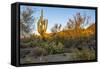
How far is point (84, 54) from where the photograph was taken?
13.2 feet

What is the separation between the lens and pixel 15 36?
350cm

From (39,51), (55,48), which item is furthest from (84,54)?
(39,51)

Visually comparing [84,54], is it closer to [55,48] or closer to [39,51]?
[55,48]

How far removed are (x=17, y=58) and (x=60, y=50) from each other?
2.25 ft

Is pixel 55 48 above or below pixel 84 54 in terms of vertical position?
above

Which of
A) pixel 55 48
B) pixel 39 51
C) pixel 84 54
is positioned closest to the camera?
pixel 39 51

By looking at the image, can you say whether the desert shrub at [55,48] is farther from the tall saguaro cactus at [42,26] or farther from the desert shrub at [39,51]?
the tall saguaro cactus at [42,26]

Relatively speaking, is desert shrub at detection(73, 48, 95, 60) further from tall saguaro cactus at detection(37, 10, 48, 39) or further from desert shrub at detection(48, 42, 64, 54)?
tall saguaro cactus at detection(37, 10, 48, 39)

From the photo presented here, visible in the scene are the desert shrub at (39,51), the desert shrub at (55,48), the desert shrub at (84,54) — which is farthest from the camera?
the desert shrub at (84,54)

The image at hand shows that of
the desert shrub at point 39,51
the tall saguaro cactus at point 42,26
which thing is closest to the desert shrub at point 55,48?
the desert shrub at point 39,51

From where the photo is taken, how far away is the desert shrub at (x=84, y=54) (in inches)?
156

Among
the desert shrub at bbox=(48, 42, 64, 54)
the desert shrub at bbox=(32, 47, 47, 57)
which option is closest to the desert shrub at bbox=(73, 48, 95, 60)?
the desert shrub at bbox=(48, 42, 64, 54)

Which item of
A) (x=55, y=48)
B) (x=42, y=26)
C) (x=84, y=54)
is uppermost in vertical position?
(x=42, y=26)

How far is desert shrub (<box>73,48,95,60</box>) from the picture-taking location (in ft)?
13.0
